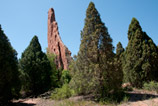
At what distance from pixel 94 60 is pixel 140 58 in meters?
4.95

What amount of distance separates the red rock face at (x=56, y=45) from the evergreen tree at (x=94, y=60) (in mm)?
18229

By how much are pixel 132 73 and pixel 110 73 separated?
4255 millimetres

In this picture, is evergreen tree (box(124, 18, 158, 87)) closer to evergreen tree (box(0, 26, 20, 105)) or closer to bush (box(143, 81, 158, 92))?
bush (box(143, 81, 158, 92))

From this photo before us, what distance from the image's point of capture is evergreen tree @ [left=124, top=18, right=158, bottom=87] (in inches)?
373

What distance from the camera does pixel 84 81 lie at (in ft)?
22.3

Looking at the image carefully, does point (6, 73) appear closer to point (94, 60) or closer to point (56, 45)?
point (94, 60)

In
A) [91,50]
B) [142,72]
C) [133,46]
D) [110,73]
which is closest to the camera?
[110,73]

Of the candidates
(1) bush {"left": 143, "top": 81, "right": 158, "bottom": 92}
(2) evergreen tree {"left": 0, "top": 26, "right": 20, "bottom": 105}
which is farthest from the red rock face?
(1) bush {"left": 143, "top": 81, "right": 158, "bottom": 92}

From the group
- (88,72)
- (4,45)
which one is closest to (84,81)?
(88,72)

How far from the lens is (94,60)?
717 cm

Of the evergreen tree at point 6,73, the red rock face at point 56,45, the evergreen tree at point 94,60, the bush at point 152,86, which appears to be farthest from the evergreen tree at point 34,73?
the red rock face at point 56,45

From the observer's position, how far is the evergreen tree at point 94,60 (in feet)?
21.9

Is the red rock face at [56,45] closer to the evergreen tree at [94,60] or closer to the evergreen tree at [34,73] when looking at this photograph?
the evergreen tree at [34,73]

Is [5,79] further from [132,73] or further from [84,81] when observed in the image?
[132,73]
